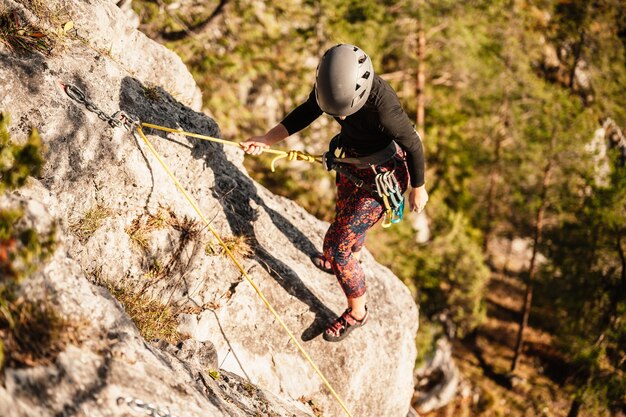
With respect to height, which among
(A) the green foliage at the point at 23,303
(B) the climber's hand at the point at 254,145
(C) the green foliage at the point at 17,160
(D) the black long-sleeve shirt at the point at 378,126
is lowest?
(A) the green foliage at the point at 23,303

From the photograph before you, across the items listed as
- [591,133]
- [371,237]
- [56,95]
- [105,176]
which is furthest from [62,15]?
[591,133]

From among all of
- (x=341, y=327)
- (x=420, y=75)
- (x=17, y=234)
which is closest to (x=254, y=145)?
(x=341, y=327)

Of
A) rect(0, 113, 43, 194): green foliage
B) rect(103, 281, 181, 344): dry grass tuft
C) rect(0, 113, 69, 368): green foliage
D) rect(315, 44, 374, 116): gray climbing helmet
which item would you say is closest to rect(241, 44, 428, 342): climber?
rect(315, 44, 374, 116): gray climbing helmet

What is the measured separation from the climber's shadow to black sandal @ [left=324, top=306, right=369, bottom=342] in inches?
7.1

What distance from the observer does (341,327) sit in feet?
17.0

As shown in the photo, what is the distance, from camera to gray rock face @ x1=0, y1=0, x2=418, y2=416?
276 centimetres

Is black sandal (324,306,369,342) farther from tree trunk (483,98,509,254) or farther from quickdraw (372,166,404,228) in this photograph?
tree trunk (483,98,509,254)

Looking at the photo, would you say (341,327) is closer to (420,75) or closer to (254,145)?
(254,145)

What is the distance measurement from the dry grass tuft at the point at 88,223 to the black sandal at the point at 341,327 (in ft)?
8.61

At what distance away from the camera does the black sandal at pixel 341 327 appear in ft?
16.9

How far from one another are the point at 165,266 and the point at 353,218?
196cm

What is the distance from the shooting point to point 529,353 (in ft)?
88.2

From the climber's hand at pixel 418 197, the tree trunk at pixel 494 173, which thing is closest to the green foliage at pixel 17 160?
the climber's hand at pixel 418 197

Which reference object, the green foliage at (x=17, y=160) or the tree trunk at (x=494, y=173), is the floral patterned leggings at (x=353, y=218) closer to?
the green foliage at (x=17, y=160)
